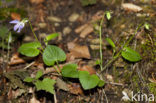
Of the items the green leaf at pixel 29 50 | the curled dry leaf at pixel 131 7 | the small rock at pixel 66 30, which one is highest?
the curled dry leaf at pixel 131 7

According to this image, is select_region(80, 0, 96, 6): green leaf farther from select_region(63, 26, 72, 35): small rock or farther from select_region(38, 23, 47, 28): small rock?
select_region(38, 23, 47, 28): small rock

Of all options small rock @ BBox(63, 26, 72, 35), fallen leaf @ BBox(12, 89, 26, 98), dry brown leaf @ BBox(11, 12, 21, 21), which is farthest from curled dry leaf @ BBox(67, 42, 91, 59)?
dry brown leaf @ BBox(11, 12, 21, 21)

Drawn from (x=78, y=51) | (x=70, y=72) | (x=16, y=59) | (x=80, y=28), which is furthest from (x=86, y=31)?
(x=16, y=59)

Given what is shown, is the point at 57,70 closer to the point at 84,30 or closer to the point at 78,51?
the point at 78,51

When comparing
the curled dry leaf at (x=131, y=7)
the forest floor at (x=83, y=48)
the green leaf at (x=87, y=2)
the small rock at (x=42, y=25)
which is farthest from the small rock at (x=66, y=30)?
the curled dry leaf at (x=131, y=7)

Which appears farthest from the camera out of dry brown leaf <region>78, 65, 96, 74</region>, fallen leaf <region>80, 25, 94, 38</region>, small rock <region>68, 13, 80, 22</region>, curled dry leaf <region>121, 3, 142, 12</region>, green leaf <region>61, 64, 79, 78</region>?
small rock <region>68, 13, 80, 22</region>

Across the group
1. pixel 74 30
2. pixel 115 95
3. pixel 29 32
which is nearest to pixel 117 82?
pixel 115 95

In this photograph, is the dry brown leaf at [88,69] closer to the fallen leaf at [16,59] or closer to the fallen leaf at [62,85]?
the fallen leaf at [62,85]
